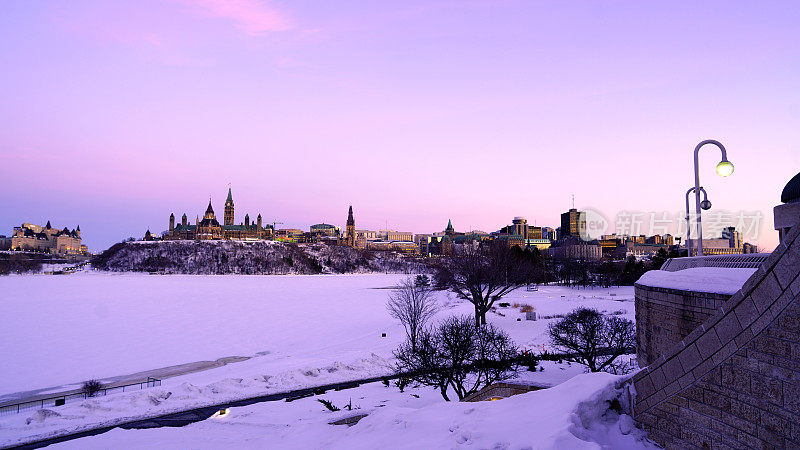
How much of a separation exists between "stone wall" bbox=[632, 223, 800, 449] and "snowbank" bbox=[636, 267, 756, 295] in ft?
10.7

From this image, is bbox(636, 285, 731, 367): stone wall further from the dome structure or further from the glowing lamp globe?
the dome structure

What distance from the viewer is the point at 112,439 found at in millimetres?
19031

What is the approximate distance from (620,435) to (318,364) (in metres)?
30.4

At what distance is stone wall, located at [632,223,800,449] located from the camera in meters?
6.07

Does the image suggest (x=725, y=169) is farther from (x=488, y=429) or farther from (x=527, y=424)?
(x=488, y=429)

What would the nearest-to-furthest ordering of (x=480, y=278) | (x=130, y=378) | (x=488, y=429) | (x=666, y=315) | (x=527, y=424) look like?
(x=527, y=424), (x=488, y=429), (x=666, y=315), (x=130, y=378), (x=480, y=278)

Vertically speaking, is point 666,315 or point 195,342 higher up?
point 666,315

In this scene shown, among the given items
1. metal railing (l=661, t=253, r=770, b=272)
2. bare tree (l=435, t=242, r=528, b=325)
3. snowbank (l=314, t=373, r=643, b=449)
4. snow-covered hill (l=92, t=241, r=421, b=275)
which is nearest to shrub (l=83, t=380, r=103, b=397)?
snowbank (l=314, t=373, r=643, b=449)

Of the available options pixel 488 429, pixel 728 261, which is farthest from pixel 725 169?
pixel 488 429

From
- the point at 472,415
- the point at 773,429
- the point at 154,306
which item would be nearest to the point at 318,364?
the point at 472,415

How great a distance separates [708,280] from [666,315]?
2.34 meters

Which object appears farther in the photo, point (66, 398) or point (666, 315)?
point (66, 398)

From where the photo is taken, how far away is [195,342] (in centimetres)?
4481

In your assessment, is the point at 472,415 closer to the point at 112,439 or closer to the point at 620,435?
the point at 620,435
